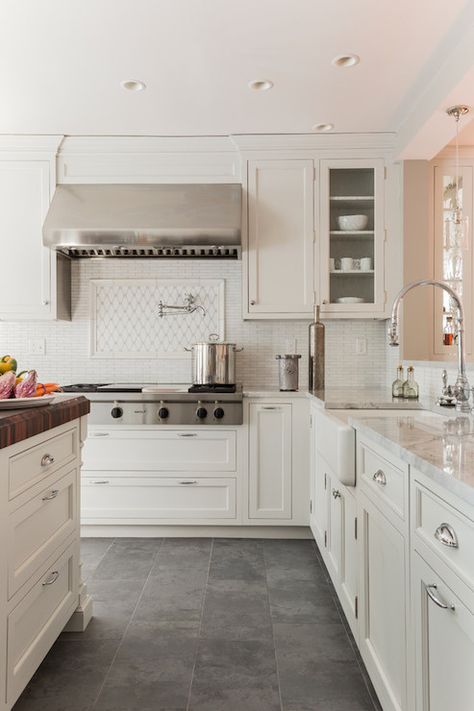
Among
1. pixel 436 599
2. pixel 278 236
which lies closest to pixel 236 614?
pixel 436 599

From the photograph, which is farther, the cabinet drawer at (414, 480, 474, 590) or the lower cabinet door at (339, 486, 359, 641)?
the lower cabinet door at (339, 486, 359, 641)

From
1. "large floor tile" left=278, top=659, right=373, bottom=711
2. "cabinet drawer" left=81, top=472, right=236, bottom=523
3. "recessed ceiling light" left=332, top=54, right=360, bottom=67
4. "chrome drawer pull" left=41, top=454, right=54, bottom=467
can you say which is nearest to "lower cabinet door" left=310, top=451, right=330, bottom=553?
"cabinet drawer" left=81, top=472, right=236, bottom=523

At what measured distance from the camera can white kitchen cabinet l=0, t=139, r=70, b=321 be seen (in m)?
3.51

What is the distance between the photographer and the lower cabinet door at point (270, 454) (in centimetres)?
325

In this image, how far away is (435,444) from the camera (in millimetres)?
1332

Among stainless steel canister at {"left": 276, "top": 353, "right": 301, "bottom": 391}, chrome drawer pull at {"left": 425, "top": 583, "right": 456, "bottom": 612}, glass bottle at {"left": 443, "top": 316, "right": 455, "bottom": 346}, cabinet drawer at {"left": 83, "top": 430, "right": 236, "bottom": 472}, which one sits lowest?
cabinet drawer at {"left": 83, "top": 430, "right": 236, "bottom": 472}

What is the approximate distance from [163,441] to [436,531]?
7.70 feet

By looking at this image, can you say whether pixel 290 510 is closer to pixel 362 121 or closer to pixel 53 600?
pixel 53 600

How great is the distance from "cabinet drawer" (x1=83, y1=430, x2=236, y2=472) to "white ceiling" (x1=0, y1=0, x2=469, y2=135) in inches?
76.1

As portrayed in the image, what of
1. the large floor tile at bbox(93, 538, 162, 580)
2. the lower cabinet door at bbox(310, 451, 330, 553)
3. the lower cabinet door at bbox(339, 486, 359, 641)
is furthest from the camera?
the large floor tile at bbox(93, 538, 162, 580)

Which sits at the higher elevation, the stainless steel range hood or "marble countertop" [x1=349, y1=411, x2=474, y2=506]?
the stainless steel range hood

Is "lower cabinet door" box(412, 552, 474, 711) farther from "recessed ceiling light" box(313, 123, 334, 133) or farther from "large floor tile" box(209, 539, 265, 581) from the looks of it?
"recessed ceiling light" box(313, 123, 334, 133)

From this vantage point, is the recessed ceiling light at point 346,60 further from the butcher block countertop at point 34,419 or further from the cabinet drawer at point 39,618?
the cabinet drawer at point 39,618

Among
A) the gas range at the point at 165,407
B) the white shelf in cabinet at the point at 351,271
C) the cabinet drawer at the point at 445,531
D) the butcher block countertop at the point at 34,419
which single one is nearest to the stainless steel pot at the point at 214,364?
the gas range at the point at 165,407
